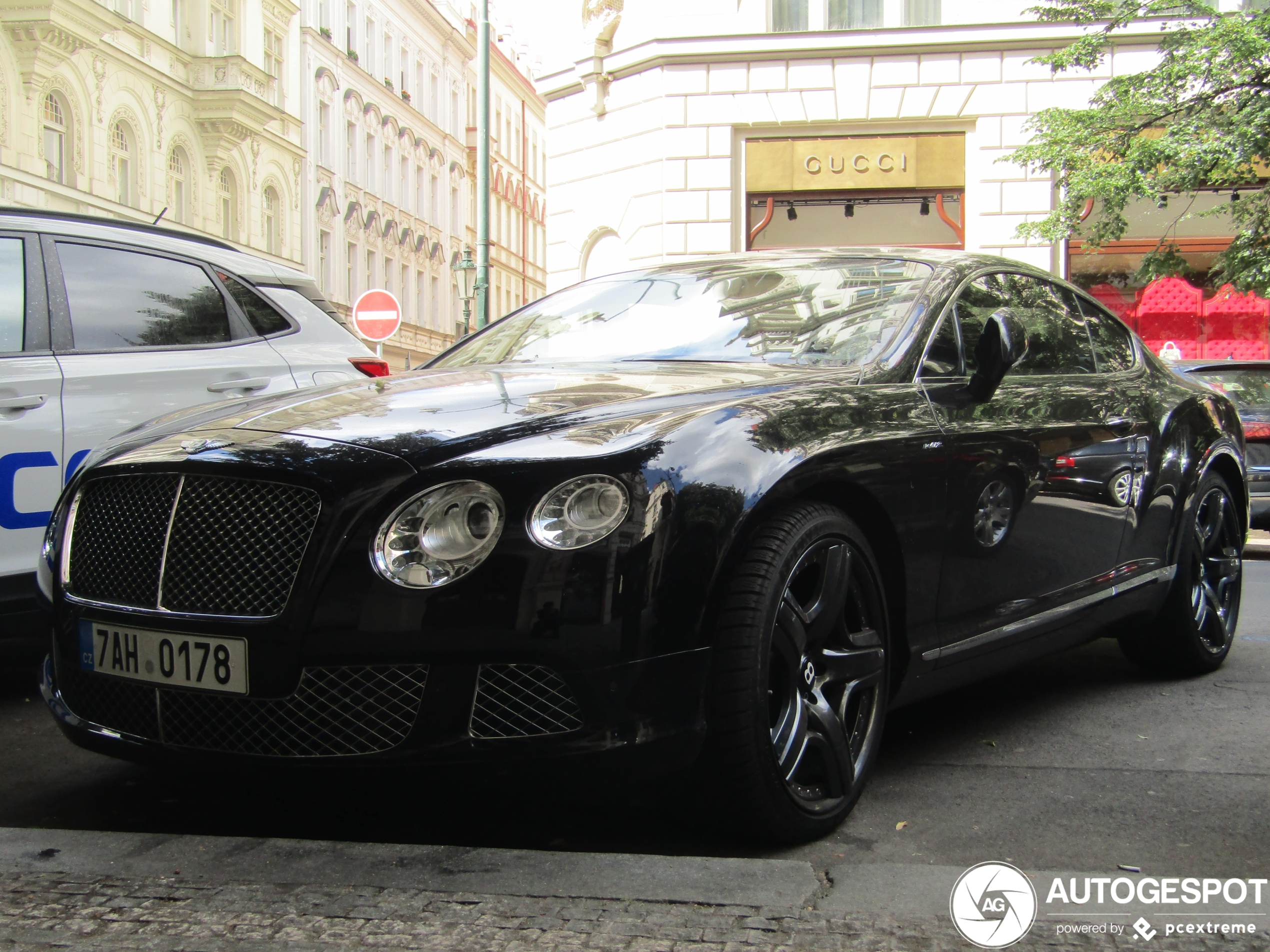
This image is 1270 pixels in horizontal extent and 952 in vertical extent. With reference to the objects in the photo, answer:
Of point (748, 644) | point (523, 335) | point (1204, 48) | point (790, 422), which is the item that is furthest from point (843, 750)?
point (1204, 48)

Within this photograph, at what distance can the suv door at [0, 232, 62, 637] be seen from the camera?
4.32m

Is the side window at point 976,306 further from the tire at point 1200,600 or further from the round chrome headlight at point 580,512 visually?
the round chrome headlight at point 580,512

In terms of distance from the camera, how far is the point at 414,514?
8.51 feet

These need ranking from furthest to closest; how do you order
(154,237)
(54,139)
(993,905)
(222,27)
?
1. (222,27)
2. (54,139)
3. (154,237)
4. (993,905)

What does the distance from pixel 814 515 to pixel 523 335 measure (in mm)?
1691

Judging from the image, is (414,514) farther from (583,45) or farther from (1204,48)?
(583,45)

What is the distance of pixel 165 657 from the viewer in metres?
2.74

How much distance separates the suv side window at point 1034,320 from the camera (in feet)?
12.9

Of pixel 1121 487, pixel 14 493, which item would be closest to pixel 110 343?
pixel 14 493

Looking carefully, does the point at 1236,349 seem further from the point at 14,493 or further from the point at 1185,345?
the point at 14,493

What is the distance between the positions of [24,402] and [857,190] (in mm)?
15320

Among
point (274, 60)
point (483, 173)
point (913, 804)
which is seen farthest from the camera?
point (274, 60)

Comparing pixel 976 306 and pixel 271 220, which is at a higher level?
pixel 271 220

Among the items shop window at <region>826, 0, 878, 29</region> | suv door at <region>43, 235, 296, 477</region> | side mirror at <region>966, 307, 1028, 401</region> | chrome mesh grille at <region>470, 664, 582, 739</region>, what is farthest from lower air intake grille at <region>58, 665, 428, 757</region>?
shop window at <region>826, 0, 878, 29</region>
